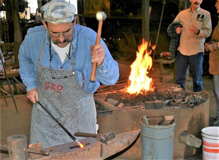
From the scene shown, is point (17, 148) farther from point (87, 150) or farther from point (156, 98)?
point (156, 98)

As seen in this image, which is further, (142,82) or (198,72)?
(198,72)

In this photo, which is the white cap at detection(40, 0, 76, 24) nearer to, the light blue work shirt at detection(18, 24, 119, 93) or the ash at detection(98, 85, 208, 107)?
the light blue work shirt at detection(18, 24, 119, 93)

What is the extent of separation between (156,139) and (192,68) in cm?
264

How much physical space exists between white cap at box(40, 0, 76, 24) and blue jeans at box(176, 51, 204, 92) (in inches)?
133

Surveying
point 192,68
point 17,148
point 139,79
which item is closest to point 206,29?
point 192,68

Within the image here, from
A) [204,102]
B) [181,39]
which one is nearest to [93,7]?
[181,39]

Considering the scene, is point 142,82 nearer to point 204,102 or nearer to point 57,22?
point 204,102

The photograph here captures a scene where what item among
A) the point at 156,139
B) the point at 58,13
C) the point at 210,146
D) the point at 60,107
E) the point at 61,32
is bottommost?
the point at 210,146

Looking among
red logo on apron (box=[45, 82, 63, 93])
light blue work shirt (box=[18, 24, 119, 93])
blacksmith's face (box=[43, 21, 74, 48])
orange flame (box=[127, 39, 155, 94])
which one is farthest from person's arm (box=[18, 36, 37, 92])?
orange flame (box=[127, 39, 155, 94])

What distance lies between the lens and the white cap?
2188mm

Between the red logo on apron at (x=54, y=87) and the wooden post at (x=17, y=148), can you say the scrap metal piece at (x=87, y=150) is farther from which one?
the red logo on apron at (x=54, y=87)

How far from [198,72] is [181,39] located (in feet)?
2.08

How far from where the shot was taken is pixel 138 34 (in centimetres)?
1012

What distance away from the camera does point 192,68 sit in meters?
5.24
